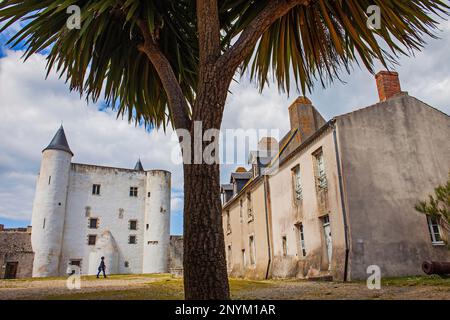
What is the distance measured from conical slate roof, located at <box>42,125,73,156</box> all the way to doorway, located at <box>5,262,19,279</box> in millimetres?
10293

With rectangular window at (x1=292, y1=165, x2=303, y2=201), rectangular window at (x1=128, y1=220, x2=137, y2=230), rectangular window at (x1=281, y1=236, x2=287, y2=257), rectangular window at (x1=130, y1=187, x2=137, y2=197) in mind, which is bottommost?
rectangular window at (x1=281, y1=236, x2=287, y2=257)

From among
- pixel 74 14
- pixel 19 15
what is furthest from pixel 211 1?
pixel 19 15

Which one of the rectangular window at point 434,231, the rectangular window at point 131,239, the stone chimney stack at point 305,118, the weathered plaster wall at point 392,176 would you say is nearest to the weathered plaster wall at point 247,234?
the stone chimney stack at point 305,118

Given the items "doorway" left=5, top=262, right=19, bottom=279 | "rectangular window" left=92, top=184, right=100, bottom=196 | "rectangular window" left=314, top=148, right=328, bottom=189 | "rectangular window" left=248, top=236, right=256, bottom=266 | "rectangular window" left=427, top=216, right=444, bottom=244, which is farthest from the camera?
"rectangular window" left=92, top=184, right=100, bottom=196

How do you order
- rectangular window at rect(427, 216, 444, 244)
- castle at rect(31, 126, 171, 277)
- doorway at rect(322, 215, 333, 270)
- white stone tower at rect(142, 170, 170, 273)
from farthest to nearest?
white stone tower at rect(142, 170, 170, 273) < castle at rect(31, 126, 171, 277) < doorway at rect(322, 215, 333, 270) < rectangular window at rect(427, 216, 444, 244)

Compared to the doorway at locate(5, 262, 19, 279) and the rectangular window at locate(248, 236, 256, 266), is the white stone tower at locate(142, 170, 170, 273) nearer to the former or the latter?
the doorway at locate(5, 262, 19, 279)

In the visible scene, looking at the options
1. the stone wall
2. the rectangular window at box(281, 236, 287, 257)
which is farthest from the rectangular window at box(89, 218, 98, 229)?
the rectangular window at box(281, 236, 287, 257)

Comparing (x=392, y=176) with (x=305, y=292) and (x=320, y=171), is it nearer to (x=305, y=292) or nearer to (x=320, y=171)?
(x=320, y=171)

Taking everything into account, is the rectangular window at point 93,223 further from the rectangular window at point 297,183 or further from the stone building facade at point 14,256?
the rectangular window at point 297,183

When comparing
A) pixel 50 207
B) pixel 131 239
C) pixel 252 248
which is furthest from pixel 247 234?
pixel 50 207

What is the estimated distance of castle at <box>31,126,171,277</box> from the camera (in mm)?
30328

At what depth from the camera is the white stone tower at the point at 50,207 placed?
2936cm

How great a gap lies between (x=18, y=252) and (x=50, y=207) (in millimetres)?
4391

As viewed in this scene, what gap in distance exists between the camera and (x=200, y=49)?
301 centimetres
